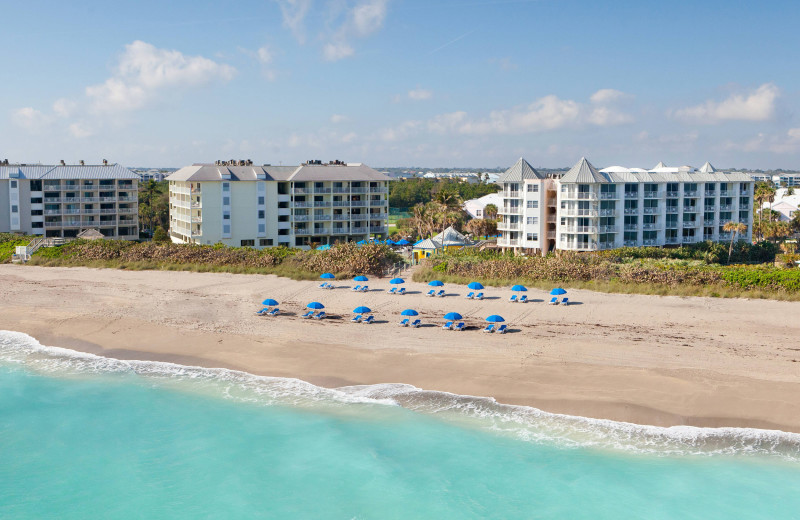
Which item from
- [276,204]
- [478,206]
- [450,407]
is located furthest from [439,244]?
[478,206]

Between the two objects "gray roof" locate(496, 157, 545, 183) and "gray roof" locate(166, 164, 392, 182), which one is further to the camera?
"gray roof" locate(166, 164, 392, 182)

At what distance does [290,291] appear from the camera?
41.6m

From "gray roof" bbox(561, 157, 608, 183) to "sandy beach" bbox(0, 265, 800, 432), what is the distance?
26028 millimetres

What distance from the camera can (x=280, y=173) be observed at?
74.8m

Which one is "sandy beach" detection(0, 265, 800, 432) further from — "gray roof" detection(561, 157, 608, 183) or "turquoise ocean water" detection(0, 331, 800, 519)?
"gray roof" detection(561, 157, 608, 183)

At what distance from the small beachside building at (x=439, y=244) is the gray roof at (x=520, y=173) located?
6.96 meters

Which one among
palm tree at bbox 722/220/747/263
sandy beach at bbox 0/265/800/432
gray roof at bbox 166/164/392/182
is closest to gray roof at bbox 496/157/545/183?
gray roof at bbox 166/164/392/182

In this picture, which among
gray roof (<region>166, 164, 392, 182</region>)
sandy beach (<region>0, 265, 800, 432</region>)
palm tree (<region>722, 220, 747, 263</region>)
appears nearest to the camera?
sandy beach (<region>0, 265, 800, 432</region>)

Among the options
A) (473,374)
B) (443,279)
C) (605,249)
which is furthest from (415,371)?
(605,249)

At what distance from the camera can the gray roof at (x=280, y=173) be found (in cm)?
7112

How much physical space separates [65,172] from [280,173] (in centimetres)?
2693

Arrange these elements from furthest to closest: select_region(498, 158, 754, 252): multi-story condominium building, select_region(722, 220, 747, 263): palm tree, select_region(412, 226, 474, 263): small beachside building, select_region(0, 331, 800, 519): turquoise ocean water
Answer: select_region(722, 220, 747, 263): palm tree
select_region(498, 158, 754, 252): multi-story condominium building
select_region(412, 226, 474, 263): small beachside building
select_region(0, 331, 800, 519): turquoise ocean water

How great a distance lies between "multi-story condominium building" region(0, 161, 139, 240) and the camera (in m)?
79.8

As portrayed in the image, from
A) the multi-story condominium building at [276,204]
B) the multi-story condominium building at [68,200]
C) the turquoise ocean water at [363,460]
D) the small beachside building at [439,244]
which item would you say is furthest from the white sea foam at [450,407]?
the multi-story condominium building at [68,200]
